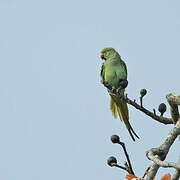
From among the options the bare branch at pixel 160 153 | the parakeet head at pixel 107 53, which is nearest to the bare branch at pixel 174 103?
the bare branch at pixel 160 153

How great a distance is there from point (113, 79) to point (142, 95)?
11.2 feet

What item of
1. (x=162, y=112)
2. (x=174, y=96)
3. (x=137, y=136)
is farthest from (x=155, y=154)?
(x=137, y=136)

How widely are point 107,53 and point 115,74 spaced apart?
3.13 feet

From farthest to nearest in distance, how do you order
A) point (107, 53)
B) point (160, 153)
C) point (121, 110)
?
point (107, 53)
point (121, 110)
point (160, 153)

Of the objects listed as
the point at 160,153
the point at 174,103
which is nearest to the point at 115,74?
the point at 174,103

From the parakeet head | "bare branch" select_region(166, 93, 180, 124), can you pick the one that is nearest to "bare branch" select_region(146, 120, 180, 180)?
"bare branch" select_region(166, 93, 180, 124)

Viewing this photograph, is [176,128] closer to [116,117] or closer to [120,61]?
[116,117]

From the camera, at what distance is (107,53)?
8.23 m

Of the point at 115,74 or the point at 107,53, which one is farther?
the point at 107,53

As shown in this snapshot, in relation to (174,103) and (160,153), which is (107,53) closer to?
(174,103)

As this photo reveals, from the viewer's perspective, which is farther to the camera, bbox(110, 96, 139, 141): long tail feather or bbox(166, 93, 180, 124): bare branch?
bbox(110, 96, 139, 141): long tail feather

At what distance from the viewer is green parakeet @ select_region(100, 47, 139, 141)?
22.6 ft

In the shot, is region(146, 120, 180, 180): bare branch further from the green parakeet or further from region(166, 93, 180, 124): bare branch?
the green parakeet

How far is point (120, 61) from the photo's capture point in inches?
309
